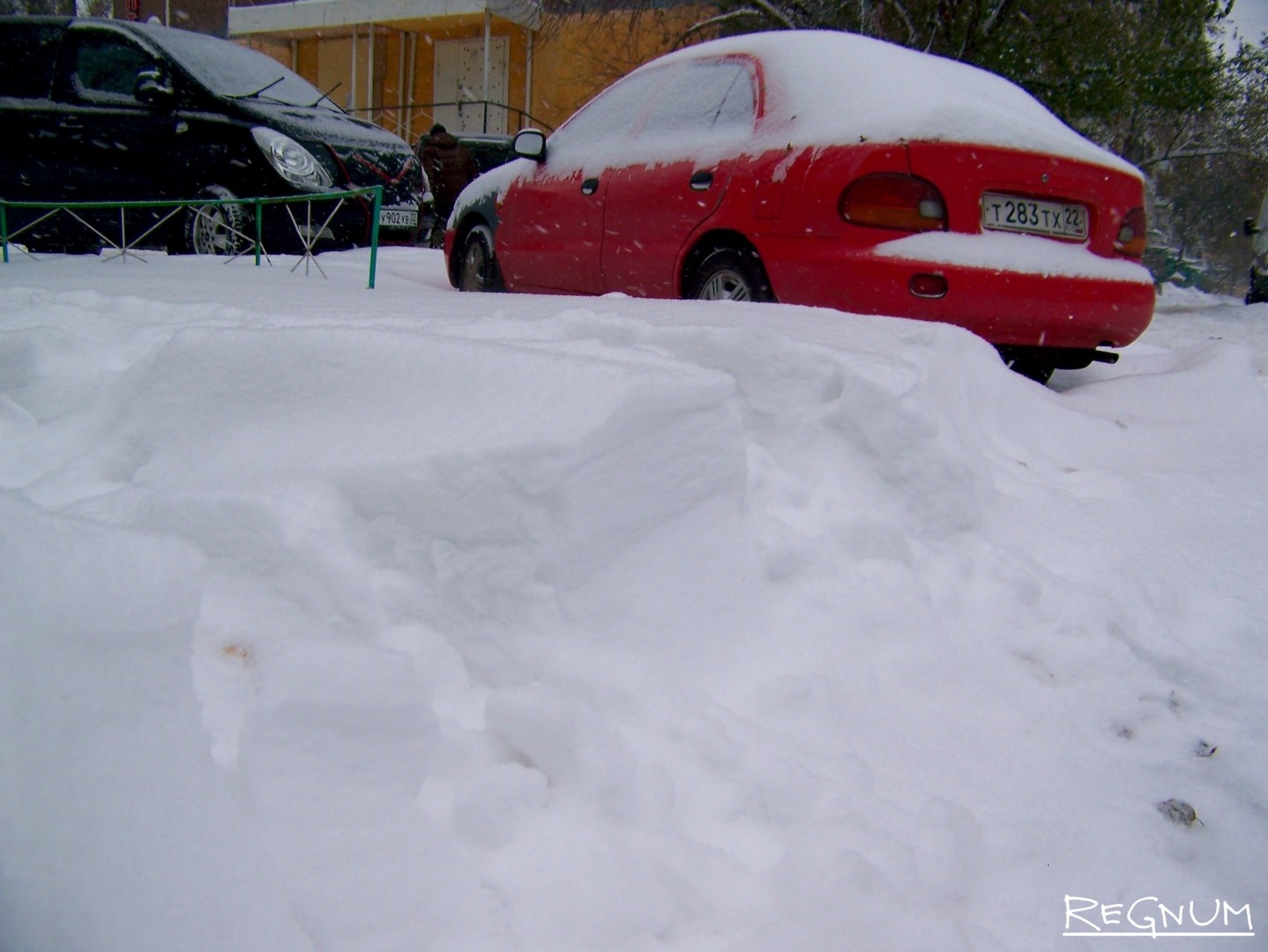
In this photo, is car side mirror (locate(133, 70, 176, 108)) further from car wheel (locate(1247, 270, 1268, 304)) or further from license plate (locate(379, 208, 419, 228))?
car wheel (locate(1247, 270, 1268, 304))

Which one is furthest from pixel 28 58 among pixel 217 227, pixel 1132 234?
pixel 1132 234

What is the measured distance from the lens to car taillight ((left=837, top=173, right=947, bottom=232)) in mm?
3098

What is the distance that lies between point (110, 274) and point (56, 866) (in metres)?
3.26

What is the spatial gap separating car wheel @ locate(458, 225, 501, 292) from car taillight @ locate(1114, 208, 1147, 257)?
117 inches

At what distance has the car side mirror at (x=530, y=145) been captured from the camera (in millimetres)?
4672

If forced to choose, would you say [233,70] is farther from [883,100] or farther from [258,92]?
[883,100]

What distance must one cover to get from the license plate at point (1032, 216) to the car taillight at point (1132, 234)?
0.75ft

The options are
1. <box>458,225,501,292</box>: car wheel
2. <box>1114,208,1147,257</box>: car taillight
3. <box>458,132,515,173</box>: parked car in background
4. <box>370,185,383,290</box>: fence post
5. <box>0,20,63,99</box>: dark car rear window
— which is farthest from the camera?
<box>458,132,515,173</box>: parked car in background

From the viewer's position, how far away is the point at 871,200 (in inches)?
123

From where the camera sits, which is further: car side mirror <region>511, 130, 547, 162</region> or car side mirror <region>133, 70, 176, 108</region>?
car side mirror <region>133, 70, 176, 108</region>

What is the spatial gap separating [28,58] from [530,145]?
445 cm

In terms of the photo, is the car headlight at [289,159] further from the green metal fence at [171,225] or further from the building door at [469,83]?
the building door at [469,83]

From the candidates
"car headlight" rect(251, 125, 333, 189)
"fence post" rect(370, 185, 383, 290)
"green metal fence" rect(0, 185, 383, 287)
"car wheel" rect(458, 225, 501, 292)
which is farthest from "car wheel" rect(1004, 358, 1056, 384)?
"car headlight" rect(251, 125, 333, 189)

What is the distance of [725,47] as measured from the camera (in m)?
3.99
